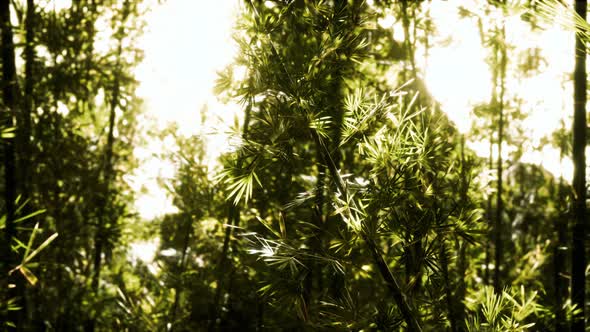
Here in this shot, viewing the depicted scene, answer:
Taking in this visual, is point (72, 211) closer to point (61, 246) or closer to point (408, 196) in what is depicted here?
point (61, 246)

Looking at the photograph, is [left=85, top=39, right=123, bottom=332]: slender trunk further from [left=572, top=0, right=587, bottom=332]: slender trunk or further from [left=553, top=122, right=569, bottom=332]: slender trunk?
[left=553, top=122, right=569, bottom=332]: slender trunk

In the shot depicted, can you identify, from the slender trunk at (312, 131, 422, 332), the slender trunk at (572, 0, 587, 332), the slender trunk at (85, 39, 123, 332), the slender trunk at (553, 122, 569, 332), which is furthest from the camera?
the slender trunk at (85, 39, 123, 332)

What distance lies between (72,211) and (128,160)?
2.95ft

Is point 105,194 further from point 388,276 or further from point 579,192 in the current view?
point 579,192

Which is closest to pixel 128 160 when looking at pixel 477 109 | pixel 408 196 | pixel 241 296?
pixel 241 296

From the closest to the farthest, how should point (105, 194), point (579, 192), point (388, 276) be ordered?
point (388, 276)
point (579, 192)
point (105, 194)

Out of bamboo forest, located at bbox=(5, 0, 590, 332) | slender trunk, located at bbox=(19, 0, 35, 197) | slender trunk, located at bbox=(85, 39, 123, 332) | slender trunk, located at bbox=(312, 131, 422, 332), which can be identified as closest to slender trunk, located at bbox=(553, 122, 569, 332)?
bamboo forest, located at bbox=(5, 0, 590, 332)

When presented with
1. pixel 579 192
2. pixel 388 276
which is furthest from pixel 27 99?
pixel 579 192

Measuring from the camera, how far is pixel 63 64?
354 centimetres

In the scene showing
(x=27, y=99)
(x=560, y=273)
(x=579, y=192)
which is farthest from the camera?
(x=27, y=99)

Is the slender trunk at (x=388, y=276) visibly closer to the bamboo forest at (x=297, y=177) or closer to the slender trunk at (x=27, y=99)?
the bamboo forest at (x=297, y=177)

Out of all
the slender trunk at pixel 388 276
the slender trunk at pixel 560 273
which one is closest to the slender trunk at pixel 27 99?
the slender trunk at pixel 388 276

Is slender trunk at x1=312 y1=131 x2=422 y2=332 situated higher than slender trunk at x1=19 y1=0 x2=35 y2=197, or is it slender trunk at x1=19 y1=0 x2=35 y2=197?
slender trunk at x1=19 y1=0 x2=35 y2=197

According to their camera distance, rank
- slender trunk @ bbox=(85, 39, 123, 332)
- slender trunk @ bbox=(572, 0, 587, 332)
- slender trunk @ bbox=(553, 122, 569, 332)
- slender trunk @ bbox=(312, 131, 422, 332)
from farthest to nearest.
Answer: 1. slender trunk @ bbox=(85, 39, 123, 332)
2. slender trunk @ bbox=(553, 122, 569, 332)
3. slender trunk @ bbox=(572, 0, 587, 332)
4. slender trunk @ bbox=(312, 131, 422, 332)
